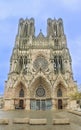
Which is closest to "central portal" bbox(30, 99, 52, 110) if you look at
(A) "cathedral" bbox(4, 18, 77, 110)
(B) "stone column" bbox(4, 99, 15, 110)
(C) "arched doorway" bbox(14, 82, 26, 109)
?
(A) "cathedral" bbox(4, 18, 77, 110)

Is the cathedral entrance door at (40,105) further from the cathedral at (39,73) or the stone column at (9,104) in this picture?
the stone column at (9,104)

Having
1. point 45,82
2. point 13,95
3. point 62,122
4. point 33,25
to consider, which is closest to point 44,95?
point 45,82

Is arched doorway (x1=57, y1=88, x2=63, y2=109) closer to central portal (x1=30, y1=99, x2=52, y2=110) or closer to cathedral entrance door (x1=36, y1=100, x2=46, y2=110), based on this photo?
central portal (x1=30, y1=99, x2=52, y2=110)

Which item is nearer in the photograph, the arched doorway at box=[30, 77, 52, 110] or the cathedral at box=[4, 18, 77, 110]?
the cathedral at box=[4, 18, 77, 110]

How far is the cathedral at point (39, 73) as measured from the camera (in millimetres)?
39531

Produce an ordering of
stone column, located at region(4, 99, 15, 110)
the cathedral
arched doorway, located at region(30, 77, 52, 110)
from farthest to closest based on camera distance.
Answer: arched doorway, located at region(30, 77, 52, 110)
the cathedral
stone column, located at region(4, 99, 15, 110)

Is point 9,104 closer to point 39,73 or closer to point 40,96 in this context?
point 40,96

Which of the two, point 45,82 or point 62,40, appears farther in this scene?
point 62,40

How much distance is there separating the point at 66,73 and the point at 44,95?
737 cm

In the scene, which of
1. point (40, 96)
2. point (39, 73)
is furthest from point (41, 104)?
point (39, 73)

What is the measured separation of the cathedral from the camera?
39.5 m

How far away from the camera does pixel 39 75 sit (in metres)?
41.4

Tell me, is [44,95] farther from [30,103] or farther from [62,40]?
[62,40]

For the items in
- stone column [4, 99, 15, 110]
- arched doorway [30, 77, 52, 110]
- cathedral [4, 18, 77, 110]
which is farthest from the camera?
arched doorway [30, 77, 52, 110]
